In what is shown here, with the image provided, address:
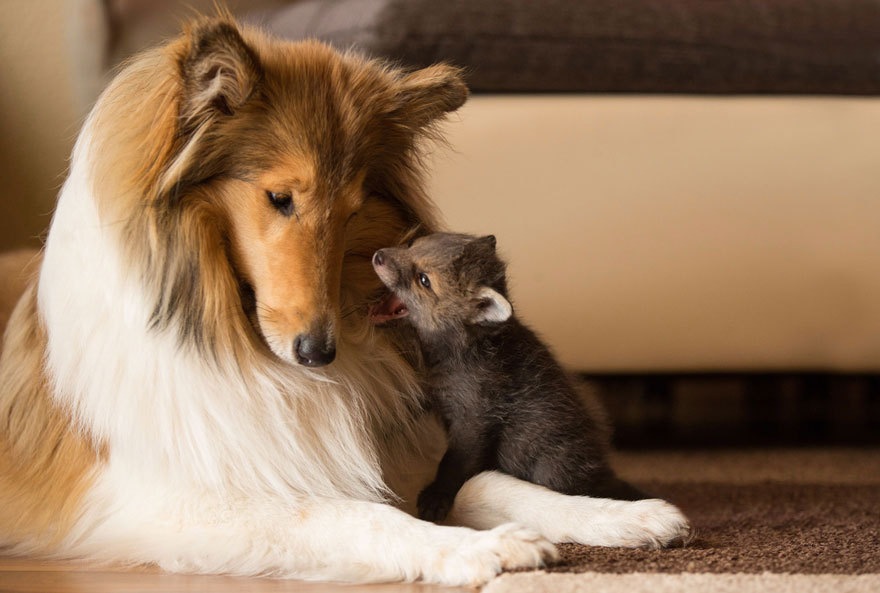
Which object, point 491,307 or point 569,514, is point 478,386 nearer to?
point 491,307

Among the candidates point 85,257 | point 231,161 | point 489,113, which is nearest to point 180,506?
point 85,257

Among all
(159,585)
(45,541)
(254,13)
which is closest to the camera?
(159,585)

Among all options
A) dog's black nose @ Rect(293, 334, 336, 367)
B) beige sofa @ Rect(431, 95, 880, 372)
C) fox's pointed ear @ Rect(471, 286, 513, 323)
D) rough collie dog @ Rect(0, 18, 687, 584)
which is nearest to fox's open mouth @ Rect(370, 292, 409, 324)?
rough collie dog @ Rect(0, 18, 687, 584)

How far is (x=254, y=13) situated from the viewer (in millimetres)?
3377

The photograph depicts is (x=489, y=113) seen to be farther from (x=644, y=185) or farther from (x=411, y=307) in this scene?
(x=411, y=307)

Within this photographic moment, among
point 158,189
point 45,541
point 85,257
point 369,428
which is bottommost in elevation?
point 45,541

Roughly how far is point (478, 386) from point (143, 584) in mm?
767

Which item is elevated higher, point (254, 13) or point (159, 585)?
point (254, 13)

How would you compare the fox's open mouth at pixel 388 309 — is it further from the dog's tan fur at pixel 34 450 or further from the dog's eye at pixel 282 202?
the dog's tan fur at pixel 34 450

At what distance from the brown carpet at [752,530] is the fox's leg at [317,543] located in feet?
0.28

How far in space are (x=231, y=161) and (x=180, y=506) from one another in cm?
69

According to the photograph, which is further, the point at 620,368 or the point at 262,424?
the point at 620,368

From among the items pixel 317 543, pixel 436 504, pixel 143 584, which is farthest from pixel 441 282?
pixel 143 584

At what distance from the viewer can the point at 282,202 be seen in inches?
69.7
